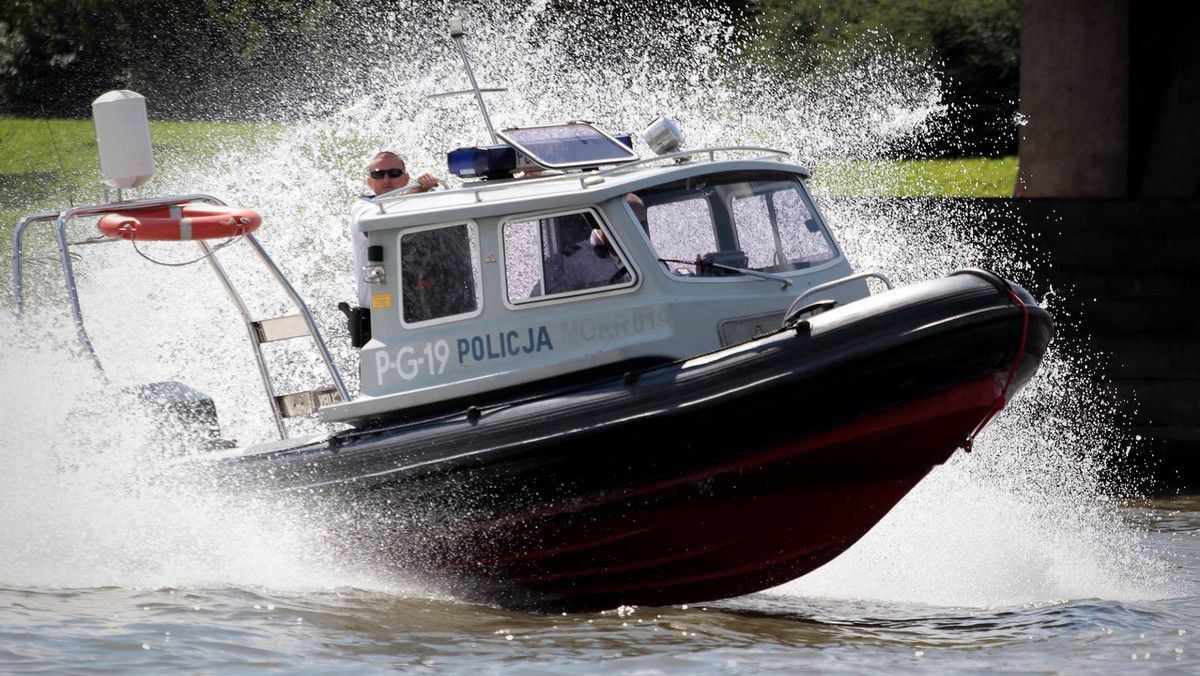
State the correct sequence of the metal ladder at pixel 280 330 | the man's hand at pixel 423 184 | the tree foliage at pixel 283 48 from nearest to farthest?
the man's hand at pixel 423 184 → the metal ladder at pixel 280 330 → the tree foliage at pixel 283 48

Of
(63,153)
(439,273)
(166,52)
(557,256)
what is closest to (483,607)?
(439,273)

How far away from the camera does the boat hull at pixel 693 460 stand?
5.55m

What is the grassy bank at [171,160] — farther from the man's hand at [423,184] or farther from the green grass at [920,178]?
the man's hand at [423,184]

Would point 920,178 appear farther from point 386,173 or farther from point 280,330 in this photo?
point 280,330

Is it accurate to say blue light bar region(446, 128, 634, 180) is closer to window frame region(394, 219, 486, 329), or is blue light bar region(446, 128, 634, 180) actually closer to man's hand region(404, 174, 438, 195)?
man's hand region(404, 174, 438, 195)

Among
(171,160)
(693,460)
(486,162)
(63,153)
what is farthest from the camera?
(63,153)

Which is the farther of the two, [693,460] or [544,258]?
[544,258]

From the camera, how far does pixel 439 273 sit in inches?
244

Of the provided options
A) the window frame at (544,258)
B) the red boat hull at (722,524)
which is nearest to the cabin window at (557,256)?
the window frame at (544,258)

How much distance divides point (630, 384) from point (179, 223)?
8.58ft

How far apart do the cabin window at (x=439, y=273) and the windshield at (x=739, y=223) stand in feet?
2.74

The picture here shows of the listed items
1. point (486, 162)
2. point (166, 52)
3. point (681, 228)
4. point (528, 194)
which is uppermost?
point (166, 52)

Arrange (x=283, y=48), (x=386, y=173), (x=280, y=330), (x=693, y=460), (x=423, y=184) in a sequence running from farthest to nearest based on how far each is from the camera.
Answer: (x=283, y=48), (x=280, y=330), (x=386, y=173), (x=423, y=184), (x=693, y=460)

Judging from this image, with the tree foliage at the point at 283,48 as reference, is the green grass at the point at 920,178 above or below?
below
